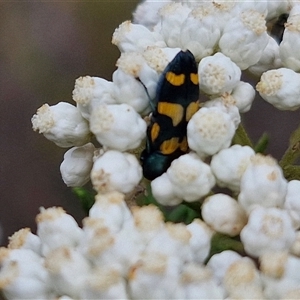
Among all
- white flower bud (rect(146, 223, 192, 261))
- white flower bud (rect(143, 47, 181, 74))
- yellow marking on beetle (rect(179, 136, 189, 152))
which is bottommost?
white flower bud (rect(146, 223, 192, 261))

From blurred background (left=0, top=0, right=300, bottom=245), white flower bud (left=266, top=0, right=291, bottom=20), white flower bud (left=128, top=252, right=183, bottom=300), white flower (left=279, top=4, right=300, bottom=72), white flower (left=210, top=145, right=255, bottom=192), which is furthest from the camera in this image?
blurred background (left=0, top=0, right=300, bottom=245)

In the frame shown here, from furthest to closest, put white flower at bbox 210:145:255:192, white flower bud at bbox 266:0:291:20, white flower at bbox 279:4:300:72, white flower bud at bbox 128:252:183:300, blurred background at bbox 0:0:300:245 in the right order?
blurred background at bbox 0:0:300:245
white flower bud at bbox 266:0:291:20
white flower at bbox 279:4:300:72
white flower at bbox 210:145:255:192
white flower bud at bbox 128:252:183:300

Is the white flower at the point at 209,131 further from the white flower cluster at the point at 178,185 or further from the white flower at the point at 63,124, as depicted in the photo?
the white flower at the point at 63,124

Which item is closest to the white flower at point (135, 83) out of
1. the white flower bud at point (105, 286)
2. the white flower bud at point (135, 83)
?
the white flower bud at point (135, 83)

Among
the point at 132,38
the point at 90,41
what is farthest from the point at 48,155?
the point at 132,38

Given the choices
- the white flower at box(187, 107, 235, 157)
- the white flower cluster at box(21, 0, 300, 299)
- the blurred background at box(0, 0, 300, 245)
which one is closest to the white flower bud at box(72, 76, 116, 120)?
the white flower cluster at box(21, 0, 300, 299)

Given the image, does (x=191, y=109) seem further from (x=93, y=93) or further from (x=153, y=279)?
(x=153, y=279)

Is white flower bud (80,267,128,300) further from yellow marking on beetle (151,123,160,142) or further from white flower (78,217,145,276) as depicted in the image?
yellow marking on beetle (151,123,160,142)

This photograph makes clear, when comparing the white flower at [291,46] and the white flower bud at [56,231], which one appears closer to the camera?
the white flower bud at [56,231]
